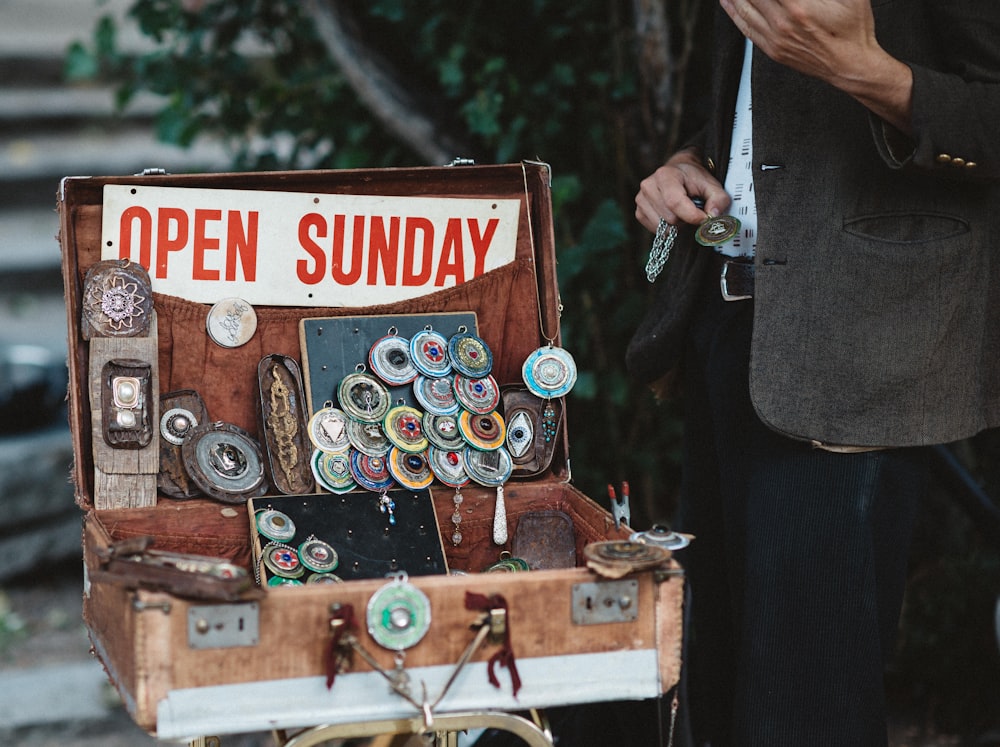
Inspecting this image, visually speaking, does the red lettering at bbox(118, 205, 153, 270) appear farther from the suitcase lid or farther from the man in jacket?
the man in jacket

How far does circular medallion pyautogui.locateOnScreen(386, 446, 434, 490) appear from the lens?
6.37ft

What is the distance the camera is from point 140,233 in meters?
1.92

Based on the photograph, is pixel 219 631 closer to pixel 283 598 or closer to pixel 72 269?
pixel 283 598

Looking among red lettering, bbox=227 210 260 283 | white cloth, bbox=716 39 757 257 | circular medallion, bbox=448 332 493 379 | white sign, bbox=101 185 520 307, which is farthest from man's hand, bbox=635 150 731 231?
red lettering, bbox=227 210 260 283

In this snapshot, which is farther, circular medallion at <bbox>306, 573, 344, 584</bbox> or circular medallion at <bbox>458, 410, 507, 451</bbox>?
circular medallion at <bbox>458, 410, 507, 451</bbox>

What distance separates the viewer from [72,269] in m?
1.87

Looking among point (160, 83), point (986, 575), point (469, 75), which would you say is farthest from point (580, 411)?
point (160, 83)

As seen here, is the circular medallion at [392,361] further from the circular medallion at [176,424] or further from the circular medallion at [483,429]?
the circular medallion at [176,424]

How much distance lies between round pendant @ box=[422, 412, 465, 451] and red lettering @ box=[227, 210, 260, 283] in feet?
1.37

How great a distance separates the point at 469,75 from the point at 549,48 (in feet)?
0.76

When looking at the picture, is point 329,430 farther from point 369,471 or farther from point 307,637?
point 307,637

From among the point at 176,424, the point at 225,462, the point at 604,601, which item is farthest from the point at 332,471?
the point at 604,601

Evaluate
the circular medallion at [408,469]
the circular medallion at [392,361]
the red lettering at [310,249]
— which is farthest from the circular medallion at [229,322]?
the circular medallion at [408,469]

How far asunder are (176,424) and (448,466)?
486 mm
